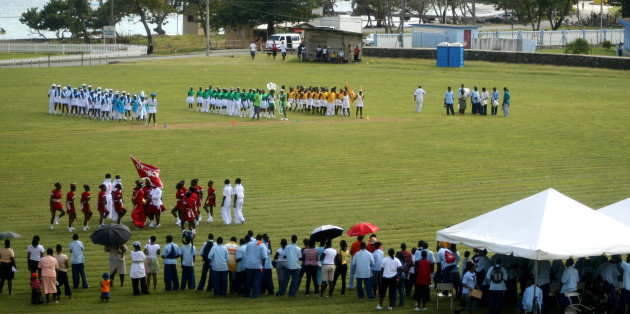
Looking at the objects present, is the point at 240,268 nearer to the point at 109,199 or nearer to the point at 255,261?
the point at 255,261

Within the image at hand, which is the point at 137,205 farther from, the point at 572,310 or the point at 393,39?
the point at 393,39

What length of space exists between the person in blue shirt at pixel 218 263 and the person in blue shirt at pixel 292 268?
3.56ft

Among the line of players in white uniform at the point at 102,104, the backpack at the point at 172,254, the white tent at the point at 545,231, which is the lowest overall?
the backpack at the point at 172,254

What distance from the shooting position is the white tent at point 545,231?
13.1 m

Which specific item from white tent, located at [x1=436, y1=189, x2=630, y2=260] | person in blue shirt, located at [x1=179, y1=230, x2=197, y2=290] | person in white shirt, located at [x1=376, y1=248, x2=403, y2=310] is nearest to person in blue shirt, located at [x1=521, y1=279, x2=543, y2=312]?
white tent, located at [x1=436, y1=189, x2=630, y2=260]

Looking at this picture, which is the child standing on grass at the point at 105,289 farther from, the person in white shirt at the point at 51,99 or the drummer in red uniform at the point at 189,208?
the person in white shirt at the point at 51,99

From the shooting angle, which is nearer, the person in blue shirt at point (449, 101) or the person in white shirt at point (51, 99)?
Result: the person in blue shirt at point (449, 101)

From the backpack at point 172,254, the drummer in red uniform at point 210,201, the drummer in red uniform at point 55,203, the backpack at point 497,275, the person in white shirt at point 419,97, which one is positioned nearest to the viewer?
the backpack at point 497,275

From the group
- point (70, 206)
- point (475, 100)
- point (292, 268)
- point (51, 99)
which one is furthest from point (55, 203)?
point (475, 100)

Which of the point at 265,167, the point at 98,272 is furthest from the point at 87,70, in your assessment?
the point at 98,272

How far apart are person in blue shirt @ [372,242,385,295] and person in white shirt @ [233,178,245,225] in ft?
17.7

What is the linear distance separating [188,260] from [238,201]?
4.45 meters

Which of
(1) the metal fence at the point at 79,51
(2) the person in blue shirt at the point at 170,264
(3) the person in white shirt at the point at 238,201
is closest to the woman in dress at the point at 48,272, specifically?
(2) the person in blue shirt at the point at 170,264

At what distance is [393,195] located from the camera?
2302 centimetres
